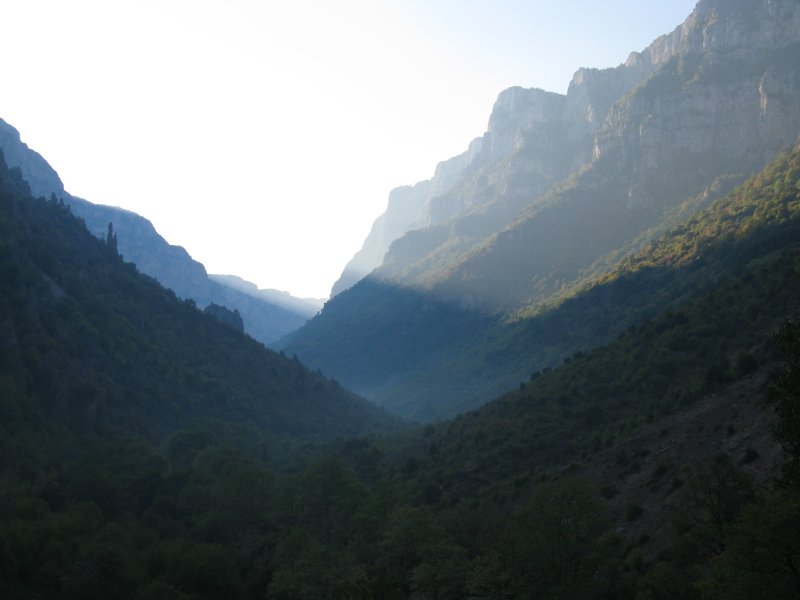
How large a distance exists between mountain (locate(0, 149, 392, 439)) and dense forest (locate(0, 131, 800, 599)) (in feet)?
1.39

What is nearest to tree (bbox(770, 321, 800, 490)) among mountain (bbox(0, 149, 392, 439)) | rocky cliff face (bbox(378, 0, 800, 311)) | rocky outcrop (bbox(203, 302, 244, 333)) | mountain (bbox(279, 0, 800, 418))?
mountain (bbox(0, 149, 392, 439))

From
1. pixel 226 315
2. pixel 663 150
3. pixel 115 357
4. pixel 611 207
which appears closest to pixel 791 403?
pixel 115 357

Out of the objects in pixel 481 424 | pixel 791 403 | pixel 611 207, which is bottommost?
pixel 481 424

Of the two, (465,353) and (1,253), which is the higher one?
(1,253)

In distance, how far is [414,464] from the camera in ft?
209

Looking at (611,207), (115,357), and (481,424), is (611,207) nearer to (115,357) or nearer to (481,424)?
(481,424)

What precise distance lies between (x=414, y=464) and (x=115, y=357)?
50880mm

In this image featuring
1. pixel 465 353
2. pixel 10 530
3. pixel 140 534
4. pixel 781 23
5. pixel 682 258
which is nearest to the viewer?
pixel 10 530

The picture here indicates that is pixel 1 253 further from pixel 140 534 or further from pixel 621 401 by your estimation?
pixel 621 401

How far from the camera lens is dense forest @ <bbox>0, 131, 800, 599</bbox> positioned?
27.2 metres

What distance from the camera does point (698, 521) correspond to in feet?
82.4

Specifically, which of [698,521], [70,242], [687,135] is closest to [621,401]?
[698,521]

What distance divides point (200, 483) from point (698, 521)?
4690 cm

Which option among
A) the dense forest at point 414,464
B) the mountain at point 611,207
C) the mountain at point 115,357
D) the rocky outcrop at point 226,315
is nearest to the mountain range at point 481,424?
the dense forest at point 414,464
